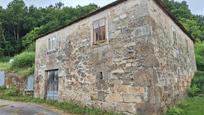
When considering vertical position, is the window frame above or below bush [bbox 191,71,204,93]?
above

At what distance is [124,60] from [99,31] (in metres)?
2.30

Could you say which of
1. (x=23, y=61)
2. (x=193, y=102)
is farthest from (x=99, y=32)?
(x=23, y=61)

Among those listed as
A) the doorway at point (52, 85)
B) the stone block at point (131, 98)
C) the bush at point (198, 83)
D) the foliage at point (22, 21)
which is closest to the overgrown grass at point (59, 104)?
the doorway at point (52, 85)

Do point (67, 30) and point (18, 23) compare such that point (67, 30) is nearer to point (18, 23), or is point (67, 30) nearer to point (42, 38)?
point (42, 38)

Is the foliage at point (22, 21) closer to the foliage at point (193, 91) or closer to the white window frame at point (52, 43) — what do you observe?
the white window frame at point (52, 43)

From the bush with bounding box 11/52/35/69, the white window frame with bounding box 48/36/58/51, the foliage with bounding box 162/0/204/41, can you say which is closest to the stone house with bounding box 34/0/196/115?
the white window frame with bounding box 48/36/58/51

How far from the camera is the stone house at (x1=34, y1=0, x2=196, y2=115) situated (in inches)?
328

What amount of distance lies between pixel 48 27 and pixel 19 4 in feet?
27.6

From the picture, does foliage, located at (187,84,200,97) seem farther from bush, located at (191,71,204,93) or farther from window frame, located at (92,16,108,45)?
window frame, located at (92,16,108,45)

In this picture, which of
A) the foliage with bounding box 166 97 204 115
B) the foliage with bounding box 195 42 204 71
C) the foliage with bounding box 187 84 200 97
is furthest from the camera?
the foliage with bounding box 195 42 204 71

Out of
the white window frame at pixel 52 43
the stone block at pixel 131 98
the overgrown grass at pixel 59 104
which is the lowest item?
the overgrown grass at pixel 59 104

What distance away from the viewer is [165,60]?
9.30 meters

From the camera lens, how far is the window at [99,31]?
33.4 feet

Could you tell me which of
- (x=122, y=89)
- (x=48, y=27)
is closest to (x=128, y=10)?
(x=122, y=89)
